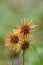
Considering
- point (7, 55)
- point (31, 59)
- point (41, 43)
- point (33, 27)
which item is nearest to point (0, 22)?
point (7, 55)

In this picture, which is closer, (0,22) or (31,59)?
(31,59)

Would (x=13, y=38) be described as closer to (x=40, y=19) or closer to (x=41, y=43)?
(x=41, y=43)

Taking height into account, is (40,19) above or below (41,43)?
above

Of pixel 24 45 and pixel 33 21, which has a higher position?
pixel 33 21

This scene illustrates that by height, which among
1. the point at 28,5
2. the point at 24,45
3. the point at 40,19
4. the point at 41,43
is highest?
the point at 28,5

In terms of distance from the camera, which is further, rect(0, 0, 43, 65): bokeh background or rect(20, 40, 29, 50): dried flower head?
rect(0, 0, 43, 65): bokeh background

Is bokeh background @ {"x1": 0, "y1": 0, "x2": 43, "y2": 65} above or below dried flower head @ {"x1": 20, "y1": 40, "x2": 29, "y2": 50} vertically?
above

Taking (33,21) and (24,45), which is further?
(33,21)

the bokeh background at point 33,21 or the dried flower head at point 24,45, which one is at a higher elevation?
the bokeh background at point 33,21

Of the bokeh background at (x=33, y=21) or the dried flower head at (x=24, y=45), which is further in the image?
the bokeh background at (x=33, y=21)

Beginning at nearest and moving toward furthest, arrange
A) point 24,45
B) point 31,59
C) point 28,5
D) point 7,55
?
point 24,45 < point 31,59 < point 7,55 < point 28,5

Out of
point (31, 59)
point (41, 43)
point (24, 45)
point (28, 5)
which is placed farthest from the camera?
point (28, 5)
